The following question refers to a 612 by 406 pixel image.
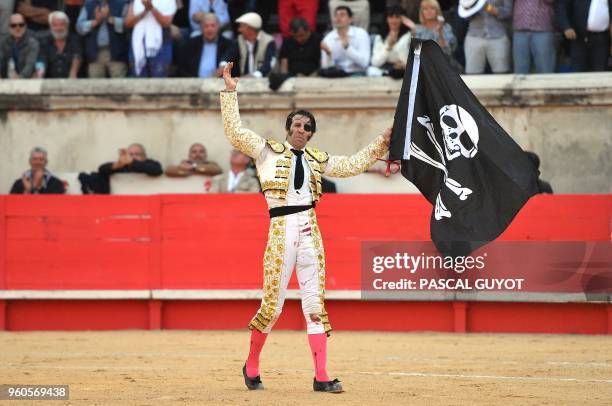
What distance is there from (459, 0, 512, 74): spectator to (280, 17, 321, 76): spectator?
4.83 ft

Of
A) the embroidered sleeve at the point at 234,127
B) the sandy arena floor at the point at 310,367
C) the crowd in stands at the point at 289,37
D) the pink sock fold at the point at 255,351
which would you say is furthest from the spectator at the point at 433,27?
the pink sock fold at the point at 255,351

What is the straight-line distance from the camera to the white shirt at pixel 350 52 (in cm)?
1341

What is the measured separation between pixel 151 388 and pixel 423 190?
1864 mm

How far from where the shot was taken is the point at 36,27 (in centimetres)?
1546

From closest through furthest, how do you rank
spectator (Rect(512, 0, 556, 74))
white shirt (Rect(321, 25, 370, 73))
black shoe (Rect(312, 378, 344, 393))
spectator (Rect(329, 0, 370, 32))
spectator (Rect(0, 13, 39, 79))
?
black shoe (Rect(312, 378, 344, 393)) < spectator (Rect(512, 0, 556, 74)) < white shirt (Rect(321, 25, 370, 73)) < spectator (Rect(329, 0, 370, 32)) < spectator (Rect(0, 13, 39, 79))

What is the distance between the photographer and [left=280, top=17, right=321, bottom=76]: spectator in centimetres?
1356

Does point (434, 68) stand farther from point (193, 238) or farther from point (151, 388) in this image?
point (193, 238)

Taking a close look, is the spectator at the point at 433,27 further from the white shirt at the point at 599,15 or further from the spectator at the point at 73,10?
the spectator at the point at 73,10

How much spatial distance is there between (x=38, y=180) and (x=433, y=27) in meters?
3.92

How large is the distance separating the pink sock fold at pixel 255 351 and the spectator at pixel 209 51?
6189mm

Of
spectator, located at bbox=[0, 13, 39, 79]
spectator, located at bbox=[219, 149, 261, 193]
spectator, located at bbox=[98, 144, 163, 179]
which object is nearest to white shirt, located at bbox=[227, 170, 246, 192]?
spectator, located at bbox=[219, 149, 261, 193]

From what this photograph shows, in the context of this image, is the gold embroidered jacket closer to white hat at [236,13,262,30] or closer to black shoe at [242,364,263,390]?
black shoe at [242,364,263,390]

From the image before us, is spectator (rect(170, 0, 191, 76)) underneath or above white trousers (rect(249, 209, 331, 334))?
above

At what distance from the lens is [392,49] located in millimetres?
13477
